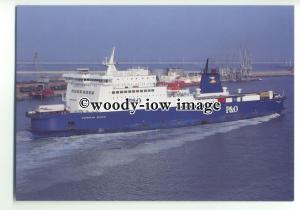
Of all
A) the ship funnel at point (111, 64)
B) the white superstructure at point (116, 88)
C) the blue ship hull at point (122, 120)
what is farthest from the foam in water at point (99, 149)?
the ship funnel at point (111, 64)

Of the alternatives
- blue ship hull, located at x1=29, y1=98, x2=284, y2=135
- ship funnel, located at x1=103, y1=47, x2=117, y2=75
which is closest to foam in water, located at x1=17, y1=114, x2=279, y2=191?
blue ship hull, located at x1=29, y1=98, x2=284, y2=135

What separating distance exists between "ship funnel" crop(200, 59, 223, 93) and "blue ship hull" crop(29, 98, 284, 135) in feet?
0.38

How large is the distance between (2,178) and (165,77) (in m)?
Result: 1.18

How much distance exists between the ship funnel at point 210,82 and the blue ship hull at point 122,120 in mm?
116

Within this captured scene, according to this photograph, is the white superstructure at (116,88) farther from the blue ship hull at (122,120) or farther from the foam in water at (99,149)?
the foam in water at (99,149)

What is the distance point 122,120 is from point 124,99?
0.44 ft

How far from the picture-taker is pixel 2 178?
2.93 m

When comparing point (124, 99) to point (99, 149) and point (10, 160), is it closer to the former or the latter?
point (99, 149)

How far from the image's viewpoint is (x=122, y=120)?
300cm

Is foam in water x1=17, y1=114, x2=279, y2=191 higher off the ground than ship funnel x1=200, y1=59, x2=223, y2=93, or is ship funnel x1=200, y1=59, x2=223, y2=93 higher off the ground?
ship funnel x1=200, y1=59, x2=223, y2=93

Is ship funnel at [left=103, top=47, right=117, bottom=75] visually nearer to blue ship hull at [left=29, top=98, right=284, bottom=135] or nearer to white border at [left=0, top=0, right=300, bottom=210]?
blue ship hull at [left=29, top=98, right=284, bottom=135]

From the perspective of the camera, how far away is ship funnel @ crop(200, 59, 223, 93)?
119 inches

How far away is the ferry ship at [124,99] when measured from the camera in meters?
2.96
